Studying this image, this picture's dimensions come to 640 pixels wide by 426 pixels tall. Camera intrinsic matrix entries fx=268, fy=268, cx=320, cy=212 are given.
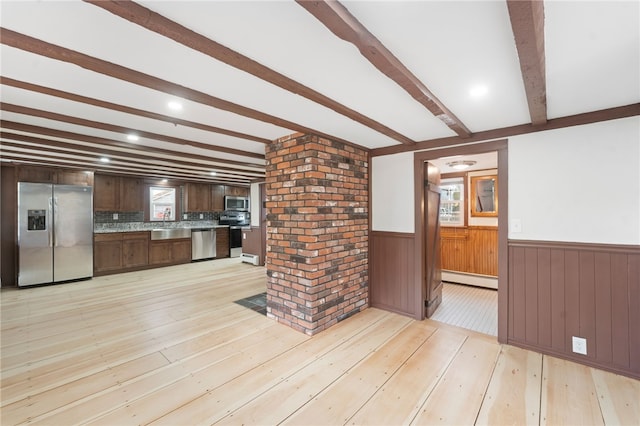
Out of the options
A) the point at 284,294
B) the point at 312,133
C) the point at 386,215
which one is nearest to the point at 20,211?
the point at 284,294

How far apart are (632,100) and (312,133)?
258 centimetres

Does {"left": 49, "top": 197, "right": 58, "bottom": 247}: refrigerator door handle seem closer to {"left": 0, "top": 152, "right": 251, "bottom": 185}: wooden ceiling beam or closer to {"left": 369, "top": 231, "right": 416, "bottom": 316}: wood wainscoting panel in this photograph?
{"left": 0, "top": 152, "right": 251, "bottom": 185}: wooden ceiling beam

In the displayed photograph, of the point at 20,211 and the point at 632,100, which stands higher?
the point at 632,100

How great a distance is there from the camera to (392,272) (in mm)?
3516

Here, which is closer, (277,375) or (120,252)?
(277,375)

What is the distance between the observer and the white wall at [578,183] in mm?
2148

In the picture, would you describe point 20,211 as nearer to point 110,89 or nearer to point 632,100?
point 110,89

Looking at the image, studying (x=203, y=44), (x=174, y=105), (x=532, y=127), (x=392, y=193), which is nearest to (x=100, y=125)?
(x=174, y=105)

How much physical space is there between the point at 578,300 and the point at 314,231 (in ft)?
8.01

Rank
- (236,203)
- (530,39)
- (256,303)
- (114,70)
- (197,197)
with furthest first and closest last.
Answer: (236,203)
(197,197)
(256,303)
(114,70)
(530,39)

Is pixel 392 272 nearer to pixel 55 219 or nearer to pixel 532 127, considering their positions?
pixel 532 127

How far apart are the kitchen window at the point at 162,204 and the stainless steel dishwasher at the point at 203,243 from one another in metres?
0.76

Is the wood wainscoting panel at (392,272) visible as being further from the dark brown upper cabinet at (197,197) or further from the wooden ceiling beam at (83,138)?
the dark brown upper cabinet at (197,197)

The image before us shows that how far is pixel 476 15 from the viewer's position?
116 cm
